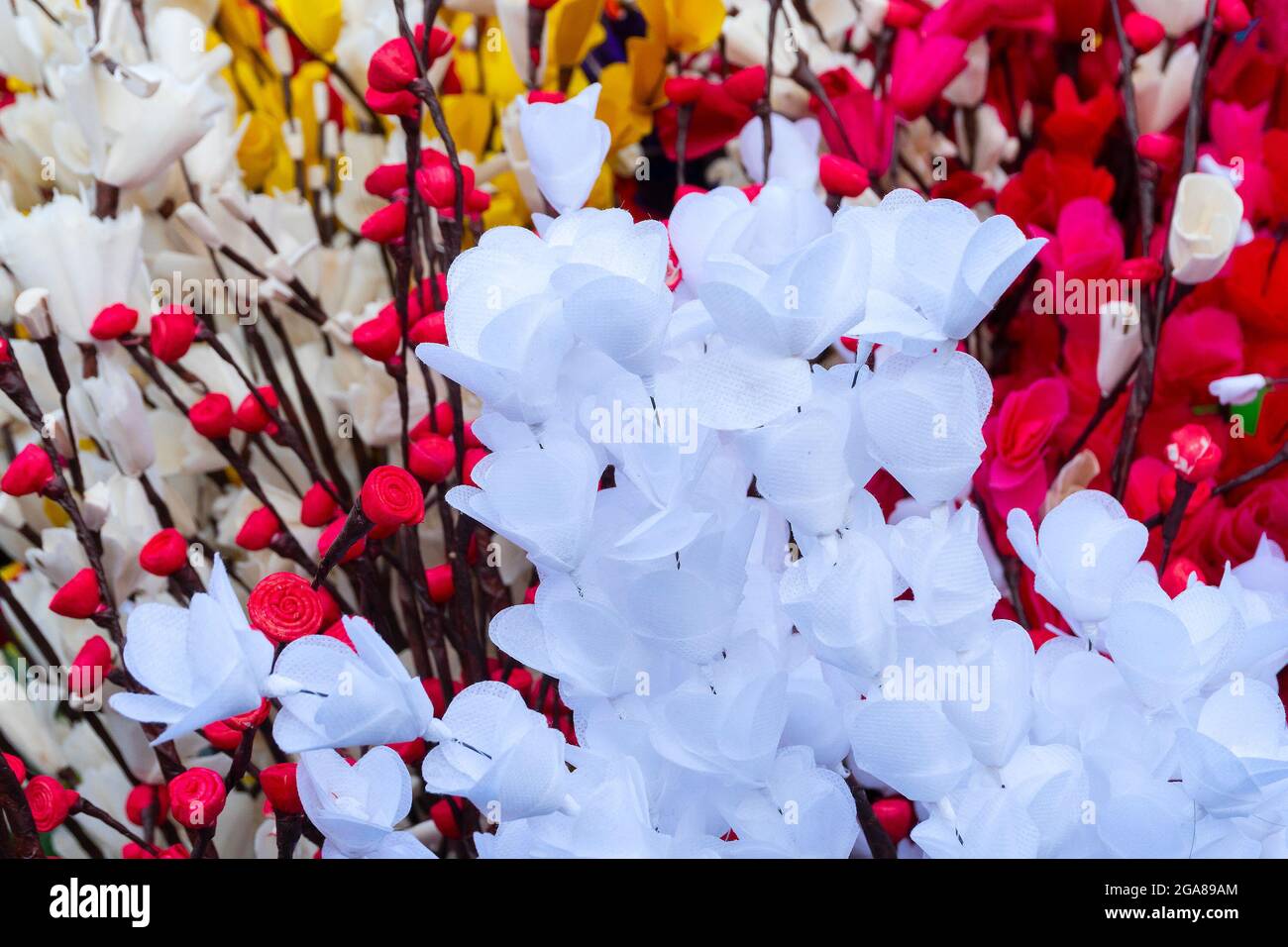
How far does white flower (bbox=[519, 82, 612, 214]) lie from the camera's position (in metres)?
0.34

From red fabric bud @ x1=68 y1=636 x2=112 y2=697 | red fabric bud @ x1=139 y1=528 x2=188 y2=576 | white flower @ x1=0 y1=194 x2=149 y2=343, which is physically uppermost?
white flower @ x1=0 y1=194 x2=149 y2=343

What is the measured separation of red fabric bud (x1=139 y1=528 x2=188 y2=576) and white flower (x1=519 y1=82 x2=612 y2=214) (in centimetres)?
21

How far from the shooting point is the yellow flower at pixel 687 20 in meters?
0.57

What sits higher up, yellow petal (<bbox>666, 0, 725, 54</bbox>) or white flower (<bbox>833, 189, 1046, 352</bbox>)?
yellow petal (<bbox>666, 0, 725, 54</bbox>)

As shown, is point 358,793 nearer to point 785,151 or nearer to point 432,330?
point 432,330

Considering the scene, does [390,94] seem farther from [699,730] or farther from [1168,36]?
[1168,36]

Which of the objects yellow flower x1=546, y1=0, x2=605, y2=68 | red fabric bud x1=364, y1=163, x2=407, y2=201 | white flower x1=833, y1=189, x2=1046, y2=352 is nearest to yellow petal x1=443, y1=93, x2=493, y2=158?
yellow flower x1=546, y1=0, x2=605, y2=68

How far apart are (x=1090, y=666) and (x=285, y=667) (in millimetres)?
222

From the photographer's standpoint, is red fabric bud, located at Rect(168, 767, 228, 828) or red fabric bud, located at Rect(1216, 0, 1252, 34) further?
red fabric bud, located at Rect(1216, 0, 1252, 34)

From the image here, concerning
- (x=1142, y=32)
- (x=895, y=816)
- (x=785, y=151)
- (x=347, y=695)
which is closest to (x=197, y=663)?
(x=347, y=695)

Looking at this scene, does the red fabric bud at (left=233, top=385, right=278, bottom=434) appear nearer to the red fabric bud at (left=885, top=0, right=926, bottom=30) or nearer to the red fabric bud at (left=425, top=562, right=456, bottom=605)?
the red fabric bud at (left=425, top=562, right=456, bottom=605)

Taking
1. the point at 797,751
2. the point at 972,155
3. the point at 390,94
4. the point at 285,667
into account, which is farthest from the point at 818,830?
the point at 972,155

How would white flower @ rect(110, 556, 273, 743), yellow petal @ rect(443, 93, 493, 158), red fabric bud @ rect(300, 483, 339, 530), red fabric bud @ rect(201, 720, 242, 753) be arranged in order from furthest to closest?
yellow petal @ rect(443, 93, 493, 158) → red fabric bud @ rect(300, 483, 339, 530) → red fabric bud @ rect(201, 720, 242, 753) → white flower @ rect(110, 556, 273, 743)
